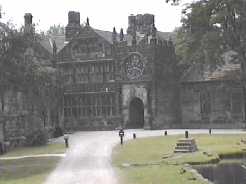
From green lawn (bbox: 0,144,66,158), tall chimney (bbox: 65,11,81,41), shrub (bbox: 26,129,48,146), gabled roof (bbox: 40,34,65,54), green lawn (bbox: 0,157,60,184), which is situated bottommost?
green lawn (bbox: 0,157,60,184)

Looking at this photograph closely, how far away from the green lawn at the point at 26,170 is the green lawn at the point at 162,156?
391cm

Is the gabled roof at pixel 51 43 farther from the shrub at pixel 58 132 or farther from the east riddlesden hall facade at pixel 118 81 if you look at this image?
the shrub at pixel 58 132

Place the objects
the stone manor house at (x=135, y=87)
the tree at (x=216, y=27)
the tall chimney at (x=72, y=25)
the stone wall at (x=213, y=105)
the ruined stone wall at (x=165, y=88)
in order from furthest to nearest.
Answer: the tall chimney at (x=72, y=25) < the ruined stone wall at (x=165, y=88) < the stone manor house at (x=135, y=87) < the stone wall at (x=213, y=105) < the tree at (x=216, y=27)

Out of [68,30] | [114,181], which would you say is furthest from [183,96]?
[114,181]

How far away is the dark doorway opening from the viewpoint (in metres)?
62.0

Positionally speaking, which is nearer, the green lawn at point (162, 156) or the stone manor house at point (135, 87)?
the green lawn at point (162, 156)

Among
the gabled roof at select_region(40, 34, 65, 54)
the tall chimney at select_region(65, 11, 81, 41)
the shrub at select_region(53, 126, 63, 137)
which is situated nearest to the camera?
the shrub at select_region(53, 126, 63, 137)

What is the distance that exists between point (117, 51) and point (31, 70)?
25.6 m

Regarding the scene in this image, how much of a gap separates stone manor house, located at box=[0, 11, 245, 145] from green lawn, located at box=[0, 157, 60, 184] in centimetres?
2207

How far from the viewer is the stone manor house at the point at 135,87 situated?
59750 mm

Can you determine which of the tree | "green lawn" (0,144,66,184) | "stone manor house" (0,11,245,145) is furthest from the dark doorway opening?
the tree

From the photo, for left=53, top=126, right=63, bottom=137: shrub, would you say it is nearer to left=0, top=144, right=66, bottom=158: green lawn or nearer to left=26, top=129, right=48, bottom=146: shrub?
left=26, top=129, right=48, bottom=146: shrub

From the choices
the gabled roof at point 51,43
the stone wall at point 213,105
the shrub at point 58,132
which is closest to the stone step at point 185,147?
the stone wall at point 213,105

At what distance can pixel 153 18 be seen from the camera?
7175cm
